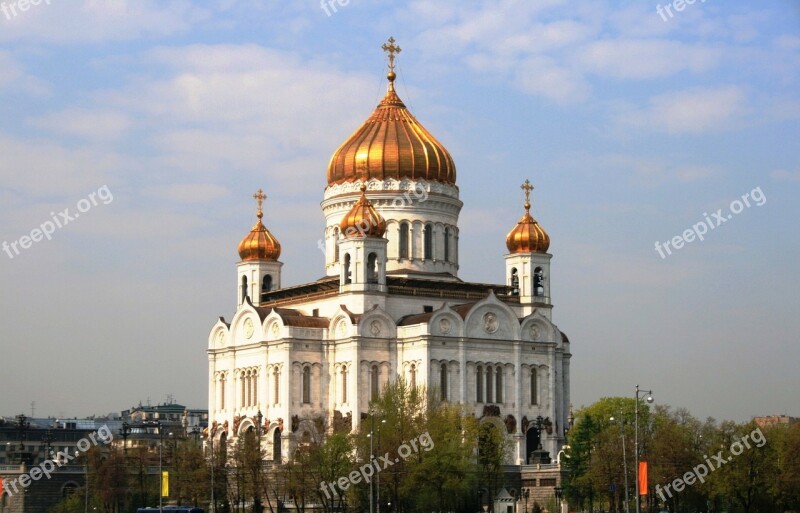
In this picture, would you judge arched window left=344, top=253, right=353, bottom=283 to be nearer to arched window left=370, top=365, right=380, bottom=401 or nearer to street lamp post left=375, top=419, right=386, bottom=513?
arched window left=370, top=365, right=380, bottom=401

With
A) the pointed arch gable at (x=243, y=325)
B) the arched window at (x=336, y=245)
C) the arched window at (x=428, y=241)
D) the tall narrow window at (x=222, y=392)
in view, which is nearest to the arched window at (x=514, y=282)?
the arched window at (x=428, y=241)

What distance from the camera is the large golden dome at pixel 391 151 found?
9919 centimetres

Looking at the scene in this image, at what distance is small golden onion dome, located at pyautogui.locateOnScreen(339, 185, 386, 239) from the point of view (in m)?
93.6

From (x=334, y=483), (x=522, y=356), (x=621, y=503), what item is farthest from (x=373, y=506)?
(x=522, y=356)

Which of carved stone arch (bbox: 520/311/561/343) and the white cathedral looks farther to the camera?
carved stone arch (bbox: 520/311/561/343)

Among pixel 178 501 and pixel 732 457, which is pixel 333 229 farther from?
pixel 732 457

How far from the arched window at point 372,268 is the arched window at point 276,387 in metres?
7.88

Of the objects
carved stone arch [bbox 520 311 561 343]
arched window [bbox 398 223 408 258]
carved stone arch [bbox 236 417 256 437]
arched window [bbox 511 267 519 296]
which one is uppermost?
arched window [bbox 398 223 408 258]

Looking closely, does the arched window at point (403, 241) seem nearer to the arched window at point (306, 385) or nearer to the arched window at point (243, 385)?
the arched window at point (306, 385)

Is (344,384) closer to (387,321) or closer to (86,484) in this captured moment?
(387,321)

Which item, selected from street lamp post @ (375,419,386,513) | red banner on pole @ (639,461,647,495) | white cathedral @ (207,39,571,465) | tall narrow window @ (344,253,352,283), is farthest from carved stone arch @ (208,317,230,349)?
red banner on pole @ (639,461,647,495)

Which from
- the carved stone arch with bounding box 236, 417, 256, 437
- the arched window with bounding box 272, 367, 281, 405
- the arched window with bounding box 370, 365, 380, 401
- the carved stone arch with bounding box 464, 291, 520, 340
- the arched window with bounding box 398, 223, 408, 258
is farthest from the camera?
the arched window with bounding box 398, 223, 408, 258

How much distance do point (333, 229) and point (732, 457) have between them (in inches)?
1275

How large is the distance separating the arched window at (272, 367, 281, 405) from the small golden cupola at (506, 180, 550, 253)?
56.7 feet
